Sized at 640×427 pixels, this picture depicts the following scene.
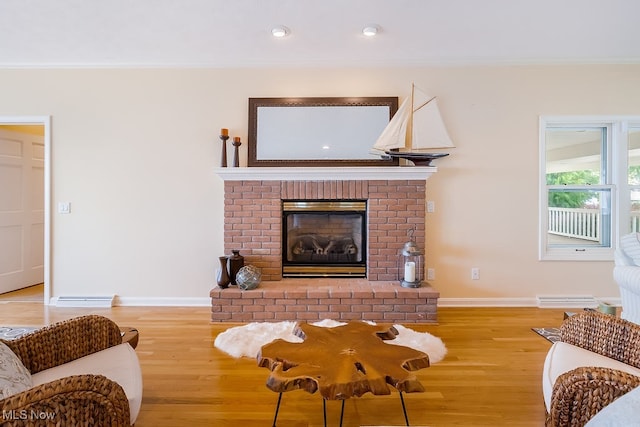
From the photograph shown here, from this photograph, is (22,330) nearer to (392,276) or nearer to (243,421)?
(243,421)

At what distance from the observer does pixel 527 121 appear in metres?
3.48

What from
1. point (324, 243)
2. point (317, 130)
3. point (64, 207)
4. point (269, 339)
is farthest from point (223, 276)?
point (64, 207)

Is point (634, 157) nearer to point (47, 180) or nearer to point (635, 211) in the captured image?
point (635, 211)

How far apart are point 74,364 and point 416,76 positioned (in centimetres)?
352

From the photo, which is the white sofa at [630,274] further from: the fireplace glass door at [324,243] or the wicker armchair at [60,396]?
the wicker armchair at [60,396]

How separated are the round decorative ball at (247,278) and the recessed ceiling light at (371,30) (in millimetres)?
2302

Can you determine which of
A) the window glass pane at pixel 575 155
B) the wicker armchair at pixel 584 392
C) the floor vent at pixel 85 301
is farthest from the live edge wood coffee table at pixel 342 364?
the window glass pane at pixel 575 155

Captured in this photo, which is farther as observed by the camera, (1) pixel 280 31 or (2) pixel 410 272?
(2) pixel 410 272

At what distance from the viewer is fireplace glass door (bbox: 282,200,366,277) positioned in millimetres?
3555

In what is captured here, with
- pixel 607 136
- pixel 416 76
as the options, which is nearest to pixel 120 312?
pixel 416 76

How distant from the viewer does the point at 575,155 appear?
144 inches

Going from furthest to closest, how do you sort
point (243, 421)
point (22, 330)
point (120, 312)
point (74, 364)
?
point (120, 312)
point (22, 330)
point (243, 421)
point (74, 364)

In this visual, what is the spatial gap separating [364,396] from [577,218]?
3196 millimetres

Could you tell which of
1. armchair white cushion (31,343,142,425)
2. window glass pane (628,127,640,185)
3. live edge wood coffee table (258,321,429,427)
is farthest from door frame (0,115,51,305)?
window glass pane (628,127,640,185)
